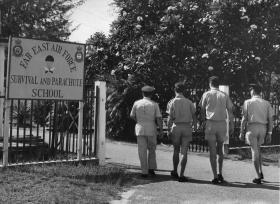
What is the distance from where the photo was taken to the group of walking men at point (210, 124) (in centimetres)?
909

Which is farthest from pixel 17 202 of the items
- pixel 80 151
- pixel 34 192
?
pixel 80 151

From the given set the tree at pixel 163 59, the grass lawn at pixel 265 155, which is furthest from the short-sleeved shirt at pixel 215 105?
the tree at pixel 163 59

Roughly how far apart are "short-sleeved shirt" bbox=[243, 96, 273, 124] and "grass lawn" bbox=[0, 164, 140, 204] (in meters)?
2.31

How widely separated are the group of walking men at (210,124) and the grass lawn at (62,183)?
2.71 feet

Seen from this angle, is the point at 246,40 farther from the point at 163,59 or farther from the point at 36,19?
the point at 36,19

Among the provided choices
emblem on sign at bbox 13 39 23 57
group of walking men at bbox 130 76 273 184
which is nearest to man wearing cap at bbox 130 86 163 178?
group of walking men at bbox 130 76 273 184

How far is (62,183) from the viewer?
8281mm

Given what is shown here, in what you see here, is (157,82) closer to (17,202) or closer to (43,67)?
(43,67)

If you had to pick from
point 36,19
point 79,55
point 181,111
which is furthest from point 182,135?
point 36,19

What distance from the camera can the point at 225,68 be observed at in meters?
15.2

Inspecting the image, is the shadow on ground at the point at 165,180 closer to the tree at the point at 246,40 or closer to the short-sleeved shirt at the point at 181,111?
the short-sleeved shirt at the point at 181,111

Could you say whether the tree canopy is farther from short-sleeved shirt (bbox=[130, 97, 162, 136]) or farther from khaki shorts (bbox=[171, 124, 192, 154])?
khaki shorts (bbox=[171, 124, 192, 154])

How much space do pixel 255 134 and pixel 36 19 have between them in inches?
630

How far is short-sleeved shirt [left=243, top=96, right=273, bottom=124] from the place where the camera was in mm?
9188
